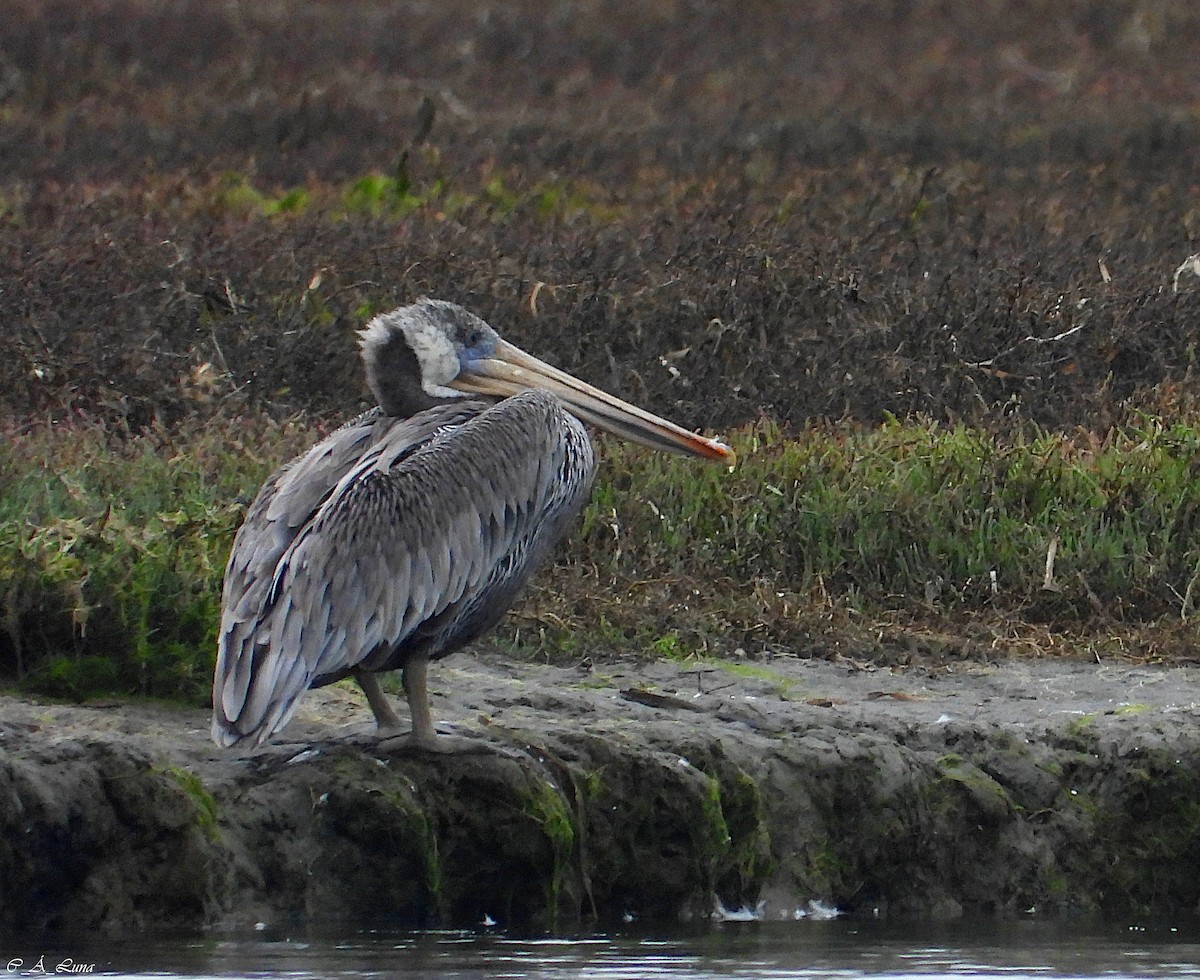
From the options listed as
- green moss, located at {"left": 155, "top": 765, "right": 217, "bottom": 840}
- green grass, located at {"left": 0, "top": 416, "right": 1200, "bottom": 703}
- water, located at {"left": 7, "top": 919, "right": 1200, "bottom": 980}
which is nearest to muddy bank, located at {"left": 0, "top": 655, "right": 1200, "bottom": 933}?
green moss, located at {"left": 155, "top": 765, "right": 217, "bottom": 840}

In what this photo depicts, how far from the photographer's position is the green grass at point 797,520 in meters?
7.98

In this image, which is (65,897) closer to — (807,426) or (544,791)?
(544,791)

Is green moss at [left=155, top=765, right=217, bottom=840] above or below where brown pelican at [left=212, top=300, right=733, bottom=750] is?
below

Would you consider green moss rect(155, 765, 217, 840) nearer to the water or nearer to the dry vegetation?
the water

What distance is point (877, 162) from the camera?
1545 centimetres

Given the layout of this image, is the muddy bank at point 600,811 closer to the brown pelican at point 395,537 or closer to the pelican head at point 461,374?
the brown pelican at point 395,537

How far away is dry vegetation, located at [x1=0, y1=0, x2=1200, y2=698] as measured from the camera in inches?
319

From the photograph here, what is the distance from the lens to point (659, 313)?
11086 millimetres

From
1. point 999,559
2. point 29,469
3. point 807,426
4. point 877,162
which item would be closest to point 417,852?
point 29,469

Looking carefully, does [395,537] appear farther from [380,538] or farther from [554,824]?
[554,824]

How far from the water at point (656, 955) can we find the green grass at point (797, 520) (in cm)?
199

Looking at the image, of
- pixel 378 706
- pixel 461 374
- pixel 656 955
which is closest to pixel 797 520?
pixel 461 374

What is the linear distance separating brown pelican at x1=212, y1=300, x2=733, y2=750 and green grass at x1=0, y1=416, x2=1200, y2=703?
2.77 ft

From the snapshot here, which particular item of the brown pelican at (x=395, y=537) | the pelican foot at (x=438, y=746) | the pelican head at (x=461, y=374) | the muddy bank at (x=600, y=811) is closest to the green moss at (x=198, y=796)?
the muddy bank at (x=600, y=811)
